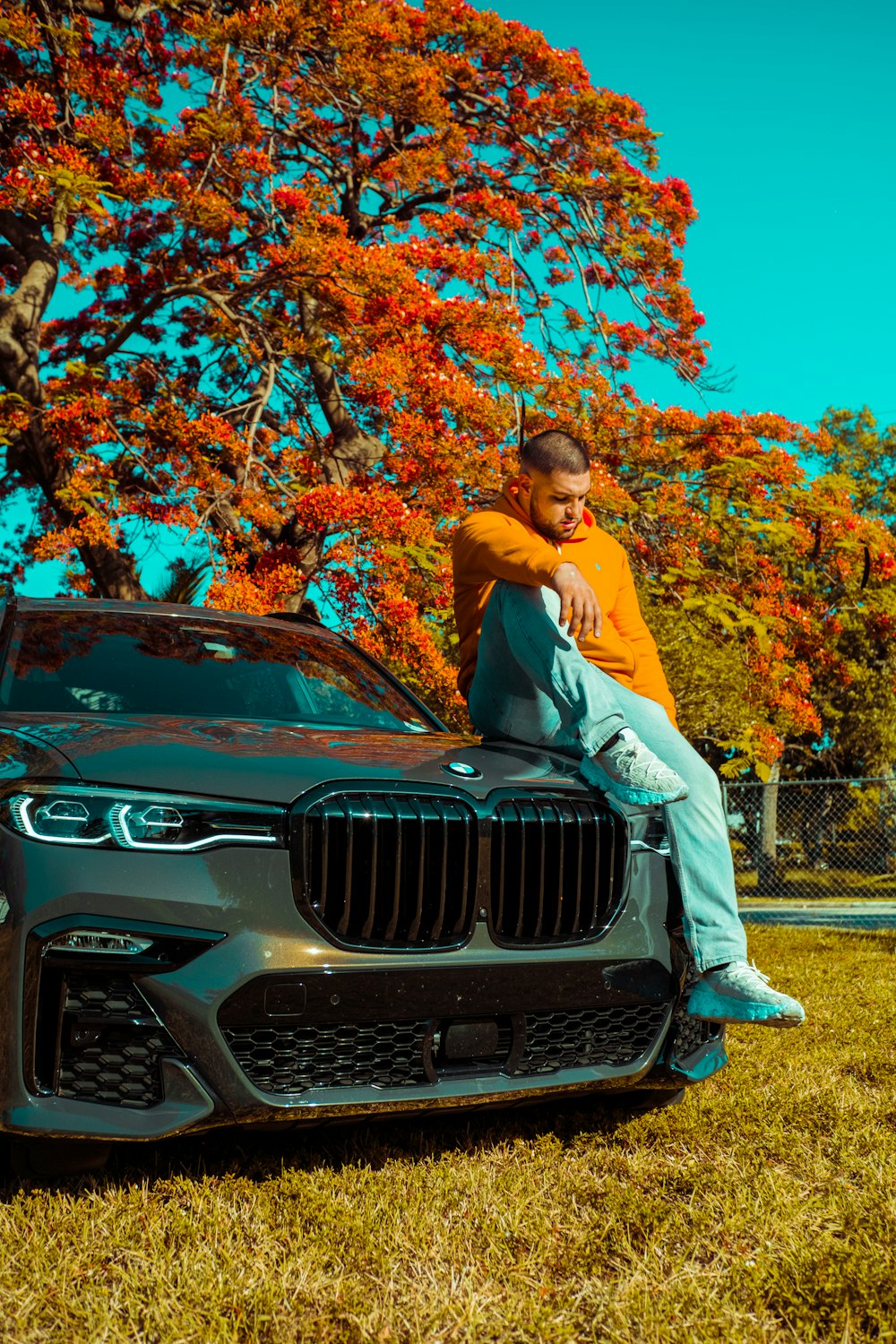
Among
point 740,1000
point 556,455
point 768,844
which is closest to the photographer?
point 740,1000

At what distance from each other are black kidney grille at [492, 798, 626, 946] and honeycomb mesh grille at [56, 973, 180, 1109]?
2.88ft

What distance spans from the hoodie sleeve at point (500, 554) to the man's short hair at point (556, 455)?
0.67ft

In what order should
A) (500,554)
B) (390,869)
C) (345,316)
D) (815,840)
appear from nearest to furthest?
→ (390,869) → (500,554) → (345,316) → (815,840)

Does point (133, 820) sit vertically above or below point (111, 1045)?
above

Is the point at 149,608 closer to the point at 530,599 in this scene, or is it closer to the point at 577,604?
the point at 530,599

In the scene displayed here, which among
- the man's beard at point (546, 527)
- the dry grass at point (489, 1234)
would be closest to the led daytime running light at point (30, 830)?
the dry grass at point (489, 1234)

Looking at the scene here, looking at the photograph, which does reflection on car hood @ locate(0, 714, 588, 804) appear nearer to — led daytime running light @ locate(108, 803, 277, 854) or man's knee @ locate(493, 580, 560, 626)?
led daytime running light @ locate(108, 803, 277, 854)

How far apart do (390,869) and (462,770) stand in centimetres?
40

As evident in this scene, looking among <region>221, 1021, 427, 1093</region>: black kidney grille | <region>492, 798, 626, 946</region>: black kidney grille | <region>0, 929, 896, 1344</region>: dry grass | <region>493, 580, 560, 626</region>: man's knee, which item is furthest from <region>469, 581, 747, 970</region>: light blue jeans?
<region>221, 1021, 427, 1093</region>: black kidney grille

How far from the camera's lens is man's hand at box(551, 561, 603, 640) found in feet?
11.3

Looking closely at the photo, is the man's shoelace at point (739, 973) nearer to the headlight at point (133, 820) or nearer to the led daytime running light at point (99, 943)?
the headlight at point (133, 820)


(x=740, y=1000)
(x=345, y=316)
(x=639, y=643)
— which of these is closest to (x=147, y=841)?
(x=740, y=1000)

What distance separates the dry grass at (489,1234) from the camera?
2.21m

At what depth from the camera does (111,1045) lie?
2.61m
